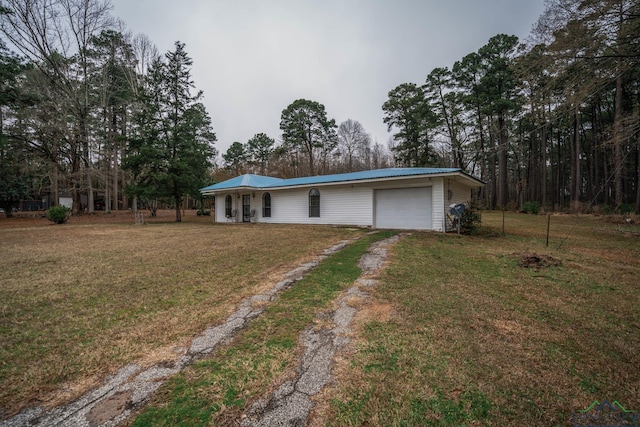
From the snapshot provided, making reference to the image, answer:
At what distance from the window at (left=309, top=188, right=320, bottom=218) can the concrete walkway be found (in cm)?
1167

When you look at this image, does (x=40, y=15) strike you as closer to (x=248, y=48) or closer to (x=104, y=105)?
(x=104, y=105)

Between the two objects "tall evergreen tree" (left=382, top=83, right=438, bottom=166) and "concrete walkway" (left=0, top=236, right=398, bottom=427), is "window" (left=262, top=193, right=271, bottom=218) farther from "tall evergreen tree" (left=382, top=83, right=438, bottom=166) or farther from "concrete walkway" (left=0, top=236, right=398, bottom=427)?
"tall evergreen tree" (left=382, top=83, right=438, bottom=166)

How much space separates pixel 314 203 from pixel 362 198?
10.1 ft

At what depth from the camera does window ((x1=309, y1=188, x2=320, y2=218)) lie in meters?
14.5

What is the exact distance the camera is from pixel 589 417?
1568mm

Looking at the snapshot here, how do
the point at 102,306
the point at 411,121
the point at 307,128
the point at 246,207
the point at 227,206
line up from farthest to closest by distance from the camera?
the point at 307,128 → the point at 411,121 → the point at 227,206 → the point at 246,207 → the point at 102,306

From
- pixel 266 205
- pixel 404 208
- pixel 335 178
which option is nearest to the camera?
pixel 404 208

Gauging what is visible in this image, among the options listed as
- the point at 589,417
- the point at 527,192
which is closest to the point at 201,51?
the point at 589,417

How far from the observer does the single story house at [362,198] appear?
35.4 ft

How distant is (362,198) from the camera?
12797mm

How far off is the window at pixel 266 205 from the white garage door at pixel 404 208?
745 centimetres

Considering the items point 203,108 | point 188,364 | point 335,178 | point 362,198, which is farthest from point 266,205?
point 188,364

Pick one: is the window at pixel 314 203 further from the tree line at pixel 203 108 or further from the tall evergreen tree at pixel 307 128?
the tall evergreen tree at pixel 307 128

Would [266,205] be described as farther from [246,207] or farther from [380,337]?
[380,337]
